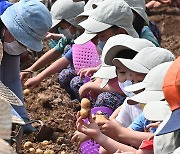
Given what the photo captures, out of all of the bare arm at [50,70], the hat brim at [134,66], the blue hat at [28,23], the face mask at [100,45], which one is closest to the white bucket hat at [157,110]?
the hat brim at [134,66]

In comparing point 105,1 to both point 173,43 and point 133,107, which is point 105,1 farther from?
point 173,43

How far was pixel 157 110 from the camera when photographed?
9.93 ft

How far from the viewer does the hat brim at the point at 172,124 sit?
2404 mm

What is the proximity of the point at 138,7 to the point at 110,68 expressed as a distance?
0.92 m

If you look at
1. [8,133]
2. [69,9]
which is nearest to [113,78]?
[69,9]

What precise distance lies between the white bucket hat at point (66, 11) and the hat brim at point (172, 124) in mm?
3096

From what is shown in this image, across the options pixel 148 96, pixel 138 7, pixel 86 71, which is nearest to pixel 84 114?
pixel 148 96

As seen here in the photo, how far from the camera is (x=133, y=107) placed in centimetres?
388

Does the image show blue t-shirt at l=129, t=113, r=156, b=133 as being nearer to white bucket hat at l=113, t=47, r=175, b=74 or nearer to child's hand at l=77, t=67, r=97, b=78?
white bucket hat at l=113, t=47, r=175, b=74

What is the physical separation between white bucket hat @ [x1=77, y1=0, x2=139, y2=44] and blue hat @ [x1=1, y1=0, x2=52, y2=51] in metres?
0.42

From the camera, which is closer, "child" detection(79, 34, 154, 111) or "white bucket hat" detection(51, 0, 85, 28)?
"child" detection(79, 34, 154, 111)

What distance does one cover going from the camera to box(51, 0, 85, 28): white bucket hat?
18.2ft

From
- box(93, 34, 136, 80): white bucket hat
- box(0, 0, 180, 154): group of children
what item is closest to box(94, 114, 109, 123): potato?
box(0, 0, 180, 154): group of children

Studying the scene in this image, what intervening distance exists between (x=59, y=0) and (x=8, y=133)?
12.9 ft
